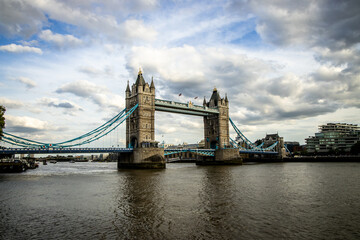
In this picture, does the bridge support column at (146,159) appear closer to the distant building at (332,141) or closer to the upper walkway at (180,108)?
the upper walkway at (180,108)

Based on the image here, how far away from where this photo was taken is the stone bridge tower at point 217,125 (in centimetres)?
6869

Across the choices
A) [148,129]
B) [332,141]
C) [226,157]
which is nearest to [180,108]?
[148,129]

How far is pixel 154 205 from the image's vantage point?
1459 cm

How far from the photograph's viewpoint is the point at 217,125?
69.2 metres

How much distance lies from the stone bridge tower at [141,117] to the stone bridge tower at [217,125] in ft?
75.6

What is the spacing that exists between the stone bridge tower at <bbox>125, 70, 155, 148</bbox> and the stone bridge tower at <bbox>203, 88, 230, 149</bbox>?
2306 cm

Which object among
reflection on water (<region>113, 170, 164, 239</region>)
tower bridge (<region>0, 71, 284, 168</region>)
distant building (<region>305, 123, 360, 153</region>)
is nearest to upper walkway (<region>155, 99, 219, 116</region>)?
tower bridge (<region>0, 71, 284, 168</region>)

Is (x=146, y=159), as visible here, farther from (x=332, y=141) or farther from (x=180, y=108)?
(x=332, y=141)

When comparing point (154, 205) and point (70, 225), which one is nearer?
point (70, 225)

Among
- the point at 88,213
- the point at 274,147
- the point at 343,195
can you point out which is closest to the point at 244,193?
the point at 343,195

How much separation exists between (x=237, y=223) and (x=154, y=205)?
5.22 meters

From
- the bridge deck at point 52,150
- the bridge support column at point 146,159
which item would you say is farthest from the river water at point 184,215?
the bridge support column at point 146,159

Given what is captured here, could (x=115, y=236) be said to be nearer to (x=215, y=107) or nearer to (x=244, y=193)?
(x=244, y=193)

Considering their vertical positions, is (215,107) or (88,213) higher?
(215,107)
